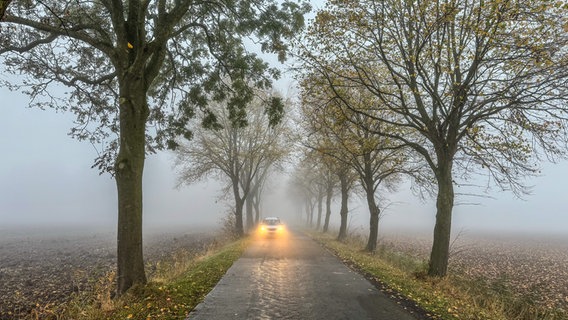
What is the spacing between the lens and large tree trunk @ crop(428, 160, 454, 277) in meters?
11.9

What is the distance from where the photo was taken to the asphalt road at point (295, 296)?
7188 mm

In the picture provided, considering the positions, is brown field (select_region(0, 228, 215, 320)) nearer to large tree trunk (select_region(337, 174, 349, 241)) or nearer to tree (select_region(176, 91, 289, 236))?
tree (select_region(176, 91, 289, 236))

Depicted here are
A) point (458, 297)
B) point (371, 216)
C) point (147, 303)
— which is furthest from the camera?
point (371, 216)

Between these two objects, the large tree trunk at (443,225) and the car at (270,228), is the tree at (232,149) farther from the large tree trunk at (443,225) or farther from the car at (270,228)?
the large tree trunk at (443,225)

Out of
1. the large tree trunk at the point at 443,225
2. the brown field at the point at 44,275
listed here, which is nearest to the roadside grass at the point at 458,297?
the large tree trunk at the point at 443,225

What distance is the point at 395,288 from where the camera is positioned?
9.91 meters

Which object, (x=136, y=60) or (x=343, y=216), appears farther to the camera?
(x=343, y=216)

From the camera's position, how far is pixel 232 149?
31.2m

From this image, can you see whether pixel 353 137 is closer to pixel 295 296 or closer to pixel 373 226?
pixel 373 226

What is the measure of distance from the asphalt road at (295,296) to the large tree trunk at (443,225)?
8.58 ft

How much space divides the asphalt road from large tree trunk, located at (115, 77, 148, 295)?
6.71 ft

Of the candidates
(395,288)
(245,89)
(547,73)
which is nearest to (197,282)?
(395,288)

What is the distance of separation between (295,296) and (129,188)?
471 centimetres

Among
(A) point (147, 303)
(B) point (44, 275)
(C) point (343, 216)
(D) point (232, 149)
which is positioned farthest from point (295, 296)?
(D) point (232, 149)
